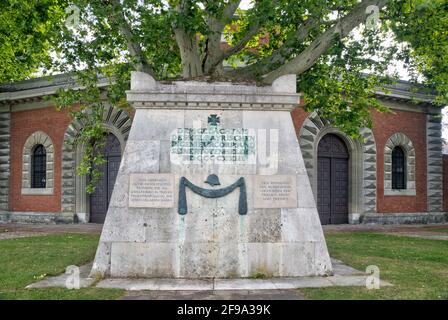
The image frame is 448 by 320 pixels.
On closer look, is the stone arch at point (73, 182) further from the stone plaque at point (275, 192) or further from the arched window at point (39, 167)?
the stone plaque at point (275, 192)

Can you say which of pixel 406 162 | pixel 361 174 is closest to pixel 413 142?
pixel 406 162

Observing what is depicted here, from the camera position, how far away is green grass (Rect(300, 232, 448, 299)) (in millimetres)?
6453

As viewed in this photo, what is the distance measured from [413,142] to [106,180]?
14.5m

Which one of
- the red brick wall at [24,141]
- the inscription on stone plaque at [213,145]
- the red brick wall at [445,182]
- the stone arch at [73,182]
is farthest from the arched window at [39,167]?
the red brick wall at [445,182]

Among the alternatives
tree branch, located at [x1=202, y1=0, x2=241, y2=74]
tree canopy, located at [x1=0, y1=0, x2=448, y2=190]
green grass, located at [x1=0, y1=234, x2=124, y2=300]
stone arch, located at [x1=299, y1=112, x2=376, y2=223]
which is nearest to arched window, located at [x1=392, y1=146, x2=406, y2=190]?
stone arch, located at [x1=299, y1=112, x2=376, y2=223]

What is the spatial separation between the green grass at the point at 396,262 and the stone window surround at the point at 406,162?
5.62m

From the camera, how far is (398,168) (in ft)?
70.6

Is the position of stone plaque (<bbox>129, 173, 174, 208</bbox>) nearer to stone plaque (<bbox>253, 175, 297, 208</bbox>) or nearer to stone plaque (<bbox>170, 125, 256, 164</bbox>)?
stone plaque (<bbox>170, 125, 256, 164</bbox>)

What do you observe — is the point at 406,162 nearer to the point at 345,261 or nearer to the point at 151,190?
the point at 345,261

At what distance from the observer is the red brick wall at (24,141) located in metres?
20.4

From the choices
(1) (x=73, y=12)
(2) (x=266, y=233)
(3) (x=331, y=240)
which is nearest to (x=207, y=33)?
(1) (x=73, y=12)

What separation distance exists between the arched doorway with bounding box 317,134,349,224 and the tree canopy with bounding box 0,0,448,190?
6.71 metres

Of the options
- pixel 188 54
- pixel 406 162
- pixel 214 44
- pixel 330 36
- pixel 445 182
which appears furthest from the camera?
pixel 445 182

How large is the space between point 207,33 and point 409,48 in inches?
226
